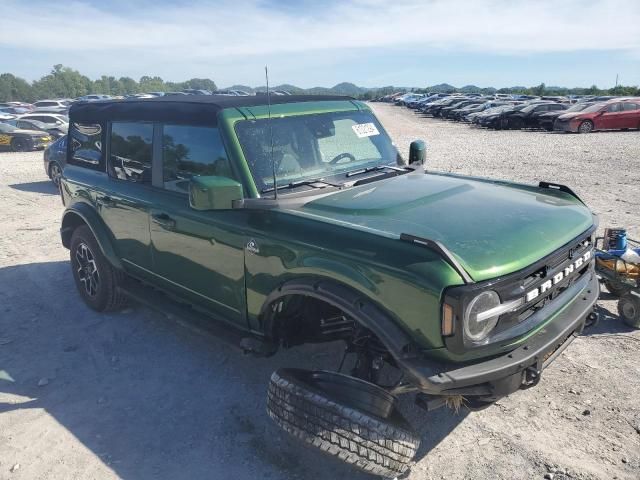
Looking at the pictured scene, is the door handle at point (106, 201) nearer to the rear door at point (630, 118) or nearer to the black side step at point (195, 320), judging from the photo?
the black side step at point (195, 320)

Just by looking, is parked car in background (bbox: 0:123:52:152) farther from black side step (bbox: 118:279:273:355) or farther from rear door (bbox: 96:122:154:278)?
black side step (bbox: 118:279:273:355)

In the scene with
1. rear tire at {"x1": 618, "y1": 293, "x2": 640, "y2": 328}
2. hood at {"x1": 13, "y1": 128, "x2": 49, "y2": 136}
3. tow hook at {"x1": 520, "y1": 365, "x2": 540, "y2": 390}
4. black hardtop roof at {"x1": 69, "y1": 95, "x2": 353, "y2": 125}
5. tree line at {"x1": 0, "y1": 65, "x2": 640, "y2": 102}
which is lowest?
rear tire at {"x1": 618, "y1": 293, "x2": 640, "y2": 328}

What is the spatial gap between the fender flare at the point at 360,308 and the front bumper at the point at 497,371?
0.09 meters

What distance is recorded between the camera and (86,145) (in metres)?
5.32

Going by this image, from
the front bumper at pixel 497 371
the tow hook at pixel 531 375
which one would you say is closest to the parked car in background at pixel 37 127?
the front bumper at pixel 497 371

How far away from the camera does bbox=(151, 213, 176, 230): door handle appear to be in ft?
13.2

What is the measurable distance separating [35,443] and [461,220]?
308 cm

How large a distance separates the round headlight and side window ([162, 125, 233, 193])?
1.84 m

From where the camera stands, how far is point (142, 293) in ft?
15.1

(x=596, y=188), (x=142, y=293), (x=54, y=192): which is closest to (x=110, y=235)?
(x=142, y=293)

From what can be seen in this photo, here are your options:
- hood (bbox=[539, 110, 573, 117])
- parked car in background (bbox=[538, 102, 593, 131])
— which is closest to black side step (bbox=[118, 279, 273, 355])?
parked car in background (bbox=[538, 102, 593, 131])

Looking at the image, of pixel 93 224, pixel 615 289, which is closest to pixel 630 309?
pixel 615 289

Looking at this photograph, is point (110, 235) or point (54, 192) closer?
point (110, 235)

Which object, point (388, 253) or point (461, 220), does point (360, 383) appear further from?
point (461, 220)
